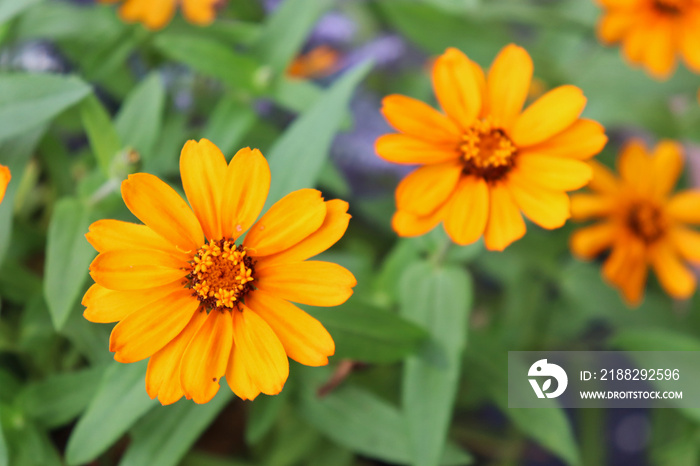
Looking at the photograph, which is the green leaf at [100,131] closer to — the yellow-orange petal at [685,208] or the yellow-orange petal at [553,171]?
the yellow-orange petal at [553,171]

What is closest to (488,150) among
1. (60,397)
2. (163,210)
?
(163,210)

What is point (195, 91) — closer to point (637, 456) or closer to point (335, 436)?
point (335, 436)

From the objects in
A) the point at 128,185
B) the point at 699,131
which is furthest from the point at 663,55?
the point at 128,185

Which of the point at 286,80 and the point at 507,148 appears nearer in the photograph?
the point at 507,148

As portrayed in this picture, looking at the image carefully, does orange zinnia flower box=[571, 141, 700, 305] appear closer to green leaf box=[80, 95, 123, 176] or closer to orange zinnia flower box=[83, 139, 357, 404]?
orange zinnia flower box=[83, 139, 357, 404]

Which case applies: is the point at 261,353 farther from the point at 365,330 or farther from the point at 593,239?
the point at 593,239

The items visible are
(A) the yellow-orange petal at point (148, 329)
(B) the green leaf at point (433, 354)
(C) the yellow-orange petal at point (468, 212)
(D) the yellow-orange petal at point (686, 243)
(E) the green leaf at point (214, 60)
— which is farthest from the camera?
(D) the yellow-orange petal at point (686, 243)

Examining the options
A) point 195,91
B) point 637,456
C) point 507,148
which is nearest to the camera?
point 507,148

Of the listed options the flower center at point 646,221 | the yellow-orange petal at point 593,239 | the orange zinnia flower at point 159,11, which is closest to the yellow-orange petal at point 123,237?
the orange zinnia flower at point 159,11
